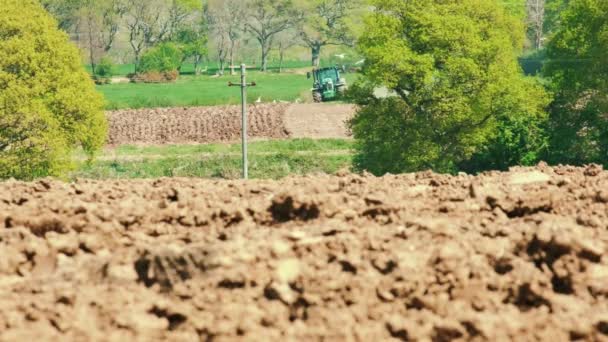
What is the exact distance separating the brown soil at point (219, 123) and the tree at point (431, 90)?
2038 cm

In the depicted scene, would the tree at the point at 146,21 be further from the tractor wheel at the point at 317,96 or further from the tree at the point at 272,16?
the tractor wheel at the point at 317,96

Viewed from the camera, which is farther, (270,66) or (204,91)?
(270,66)

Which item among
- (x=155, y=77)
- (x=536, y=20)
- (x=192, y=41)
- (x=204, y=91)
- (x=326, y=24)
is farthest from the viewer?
(x=326, y=24)

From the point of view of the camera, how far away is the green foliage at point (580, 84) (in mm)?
42062

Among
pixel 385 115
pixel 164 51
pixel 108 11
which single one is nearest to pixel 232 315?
pixel 385 115

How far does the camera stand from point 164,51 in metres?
113

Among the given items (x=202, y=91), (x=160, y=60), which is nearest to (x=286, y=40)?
(x=160, y=60)

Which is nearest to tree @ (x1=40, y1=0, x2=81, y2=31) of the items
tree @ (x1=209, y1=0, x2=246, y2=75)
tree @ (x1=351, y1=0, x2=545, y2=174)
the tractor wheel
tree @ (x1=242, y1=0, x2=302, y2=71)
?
tree @ (x1=209, y1=0, x2=246, y2=75)

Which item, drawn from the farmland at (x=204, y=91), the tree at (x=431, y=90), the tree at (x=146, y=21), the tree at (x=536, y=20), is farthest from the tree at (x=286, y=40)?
the tree at (x=431, y=90)

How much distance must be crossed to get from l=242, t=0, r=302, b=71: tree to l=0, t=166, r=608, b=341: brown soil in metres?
119

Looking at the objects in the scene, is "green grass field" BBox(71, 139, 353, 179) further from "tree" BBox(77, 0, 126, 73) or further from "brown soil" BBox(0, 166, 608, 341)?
"tree" BBox(77, 0, 126, 73)

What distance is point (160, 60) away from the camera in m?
110

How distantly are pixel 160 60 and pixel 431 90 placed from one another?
74.5m

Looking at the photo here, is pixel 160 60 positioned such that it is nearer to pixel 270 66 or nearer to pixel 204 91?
pixel 204 91
